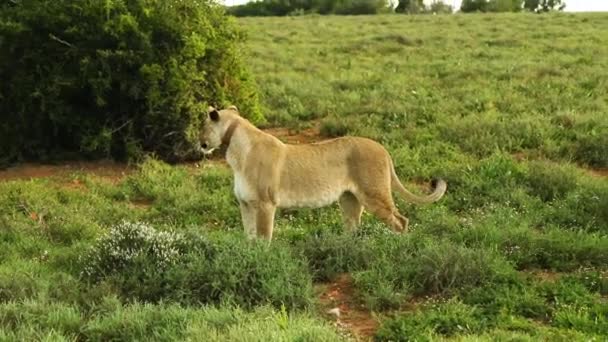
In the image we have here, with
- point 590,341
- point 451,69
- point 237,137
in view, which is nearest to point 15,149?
point 237,137

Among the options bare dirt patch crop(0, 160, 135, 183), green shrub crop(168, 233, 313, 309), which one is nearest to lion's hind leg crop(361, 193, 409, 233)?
green shrub crop(168, 233, 313, 309)

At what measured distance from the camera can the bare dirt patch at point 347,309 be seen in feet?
18.2

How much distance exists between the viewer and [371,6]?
61.0 meters

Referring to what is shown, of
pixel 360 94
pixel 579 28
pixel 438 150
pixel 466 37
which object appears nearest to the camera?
pixel 438 150

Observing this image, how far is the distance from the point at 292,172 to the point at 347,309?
1.68 meters

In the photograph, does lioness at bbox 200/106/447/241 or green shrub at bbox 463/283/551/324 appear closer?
green shrub at bbox 463/283/551/324

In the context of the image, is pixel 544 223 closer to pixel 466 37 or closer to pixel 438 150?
pixel 438 150

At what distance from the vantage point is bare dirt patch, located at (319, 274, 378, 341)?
556 cm

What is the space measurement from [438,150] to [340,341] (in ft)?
22.6

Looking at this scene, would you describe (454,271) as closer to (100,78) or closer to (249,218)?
(249,218)

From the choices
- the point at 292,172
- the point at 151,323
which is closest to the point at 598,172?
the point at 292,172

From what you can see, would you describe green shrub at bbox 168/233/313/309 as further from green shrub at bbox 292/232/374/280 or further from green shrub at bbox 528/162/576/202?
green shrub at bbox 528/162/576/202

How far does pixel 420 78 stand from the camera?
17422 millimetres

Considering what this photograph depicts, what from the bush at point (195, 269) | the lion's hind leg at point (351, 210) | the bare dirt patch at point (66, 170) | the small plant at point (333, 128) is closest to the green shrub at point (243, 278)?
the bush at point (195, 269)
